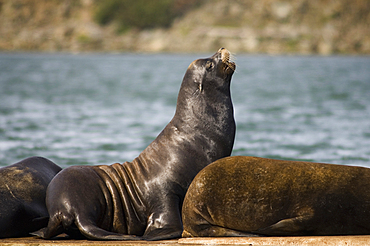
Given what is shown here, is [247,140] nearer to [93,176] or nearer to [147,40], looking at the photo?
[93,176]

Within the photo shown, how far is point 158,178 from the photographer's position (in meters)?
5.11

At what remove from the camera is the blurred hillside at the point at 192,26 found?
4528 inches

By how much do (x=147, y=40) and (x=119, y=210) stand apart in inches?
4892

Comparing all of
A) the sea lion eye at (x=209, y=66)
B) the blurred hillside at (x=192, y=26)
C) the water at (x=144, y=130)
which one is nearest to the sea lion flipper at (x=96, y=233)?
the sea lion eye at (x=209, y=66)

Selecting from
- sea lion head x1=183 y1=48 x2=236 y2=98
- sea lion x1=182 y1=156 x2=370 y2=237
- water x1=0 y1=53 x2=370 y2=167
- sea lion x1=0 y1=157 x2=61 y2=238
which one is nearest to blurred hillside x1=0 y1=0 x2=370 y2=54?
water x1=0 y1=53 x2=370 y2=167

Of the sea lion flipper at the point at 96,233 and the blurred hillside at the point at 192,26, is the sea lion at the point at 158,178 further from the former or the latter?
the blurred hillside at the point at 192,26

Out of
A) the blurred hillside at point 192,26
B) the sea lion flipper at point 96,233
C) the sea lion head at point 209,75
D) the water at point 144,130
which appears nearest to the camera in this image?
the sea lion flipper at point 96,233

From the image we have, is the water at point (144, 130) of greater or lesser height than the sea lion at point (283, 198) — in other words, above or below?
below

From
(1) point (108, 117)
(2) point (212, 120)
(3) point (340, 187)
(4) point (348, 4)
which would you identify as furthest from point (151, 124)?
(4) point (348, 4)

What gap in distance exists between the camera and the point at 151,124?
872 inches

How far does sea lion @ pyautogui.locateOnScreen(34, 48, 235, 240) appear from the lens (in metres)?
4.76

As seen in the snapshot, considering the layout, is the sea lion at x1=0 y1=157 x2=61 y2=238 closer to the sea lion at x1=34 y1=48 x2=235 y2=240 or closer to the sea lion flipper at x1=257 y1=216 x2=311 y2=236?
the sea lion at x1=34 y1=48 x2=235 y2=240

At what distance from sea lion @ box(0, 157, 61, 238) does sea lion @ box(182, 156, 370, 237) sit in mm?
1719

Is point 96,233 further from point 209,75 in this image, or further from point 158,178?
point 209,75
